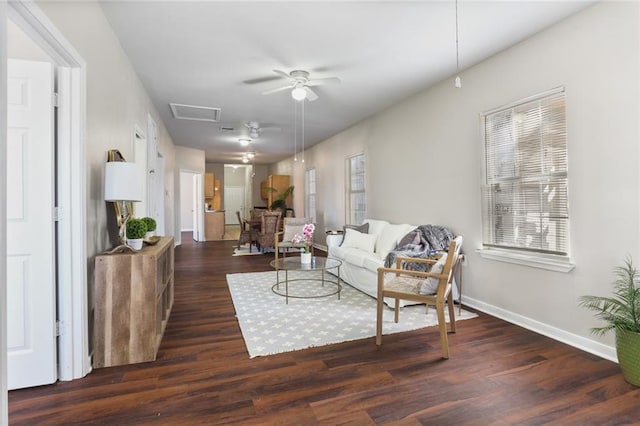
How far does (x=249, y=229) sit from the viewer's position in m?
7.68

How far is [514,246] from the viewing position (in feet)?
10.3

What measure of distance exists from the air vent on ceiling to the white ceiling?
31cm

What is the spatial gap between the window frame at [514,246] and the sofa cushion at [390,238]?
103 centimetres

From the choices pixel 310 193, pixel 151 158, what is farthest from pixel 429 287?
pixel 310 193

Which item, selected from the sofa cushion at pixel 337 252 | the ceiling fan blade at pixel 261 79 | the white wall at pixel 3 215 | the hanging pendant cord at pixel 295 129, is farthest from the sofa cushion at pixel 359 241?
the white wall at pixel 3 215

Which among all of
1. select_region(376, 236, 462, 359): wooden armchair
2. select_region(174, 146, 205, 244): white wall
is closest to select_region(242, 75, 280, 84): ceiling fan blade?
select_region(376, 236, 462, 359): wooden armchair

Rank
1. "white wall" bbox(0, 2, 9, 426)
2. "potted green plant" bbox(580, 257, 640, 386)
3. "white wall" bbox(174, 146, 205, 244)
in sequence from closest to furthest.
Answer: "white wall" bbox(0, 2, 9, 426) → "potted green plant" bbox(580, 257, 640, 386) → "white wall" bbox(174, 146, 205, 244)

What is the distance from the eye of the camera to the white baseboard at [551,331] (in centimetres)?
238

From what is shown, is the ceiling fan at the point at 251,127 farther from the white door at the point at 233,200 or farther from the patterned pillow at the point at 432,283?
the white door at the point at 233,200

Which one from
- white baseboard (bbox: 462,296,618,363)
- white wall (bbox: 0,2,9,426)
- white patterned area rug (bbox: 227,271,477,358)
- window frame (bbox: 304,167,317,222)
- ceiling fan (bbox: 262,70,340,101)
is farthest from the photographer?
window frame (bbox: 304,167,317,222)

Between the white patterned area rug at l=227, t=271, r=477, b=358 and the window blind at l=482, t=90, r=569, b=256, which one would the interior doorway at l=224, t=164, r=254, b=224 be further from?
the window blind at l=482, t=90, r=569, b=256

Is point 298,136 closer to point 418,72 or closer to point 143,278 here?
point 418,72

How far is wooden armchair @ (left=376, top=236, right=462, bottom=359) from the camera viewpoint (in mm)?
2432

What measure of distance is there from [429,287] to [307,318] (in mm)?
1207
